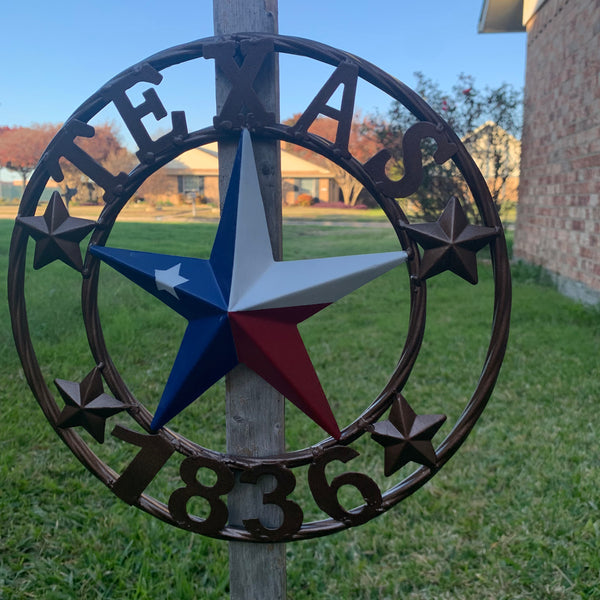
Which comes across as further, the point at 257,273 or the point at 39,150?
the point at 39,150

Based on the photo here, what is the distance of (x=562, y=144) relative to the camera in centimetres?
590

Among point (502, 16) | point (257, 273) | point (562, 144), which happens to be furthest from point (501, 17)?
point (257, 273)

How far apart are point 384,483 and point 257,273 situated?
5.74 feet

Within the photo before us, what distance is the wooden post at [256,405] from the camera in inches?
52.4

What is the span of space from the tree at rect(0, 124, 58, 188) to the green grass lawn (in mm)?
2808

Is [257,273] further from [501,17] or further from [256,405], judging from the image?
[501,17]

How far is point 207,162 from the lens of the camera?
12859mm

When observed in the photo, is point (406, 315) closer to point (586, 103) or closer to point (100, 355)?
point (586, 103)

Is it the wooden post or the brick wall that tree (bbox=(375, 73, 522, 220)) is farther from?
the wooden post

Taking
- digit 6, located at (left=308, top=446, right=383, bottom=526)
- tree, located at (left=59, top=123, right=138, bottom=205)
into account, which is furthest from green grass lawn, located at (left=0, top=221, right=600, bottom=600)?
tree, located at (left=59, top=123, right=138, bottom=205)

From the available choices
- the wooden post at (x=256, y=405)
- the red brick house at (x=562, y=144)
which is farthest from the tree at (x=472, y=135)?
the wooden post at (x=256, y=405)

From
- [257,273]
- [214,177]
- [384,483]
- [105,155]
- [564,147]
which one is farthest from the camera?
[214,177]

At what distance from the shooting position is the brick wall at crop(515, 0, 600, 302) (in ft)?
16.7

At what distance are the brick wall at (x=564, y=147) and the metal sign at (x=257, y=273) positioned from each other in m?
4.35
